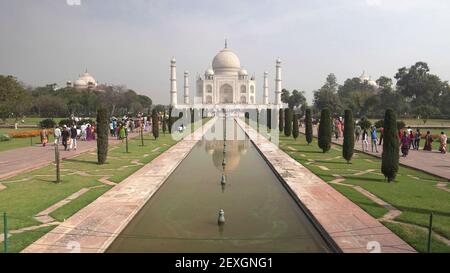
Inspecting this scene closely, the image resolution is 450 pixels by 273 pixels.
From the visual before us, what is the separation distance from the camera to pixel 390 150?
7277 millimetres

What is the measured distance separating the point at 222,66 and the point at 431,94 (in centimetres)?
3050

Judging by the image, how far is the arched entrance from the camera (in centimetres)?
6050

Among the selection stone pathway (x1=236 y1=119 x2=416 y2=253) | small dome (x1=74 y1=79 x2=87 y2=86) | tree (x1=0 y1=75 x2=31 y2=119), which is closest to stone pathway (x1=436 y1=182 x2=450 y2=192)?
stone pathway (x1=236 y1=119 x2=416 y2=253)

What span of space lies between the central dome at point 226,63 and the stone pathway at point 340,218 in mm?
52694

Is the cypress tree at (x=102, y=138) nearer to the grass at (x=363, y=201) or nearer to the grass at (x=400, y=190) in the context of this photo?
the grass at (x=400, y=190)

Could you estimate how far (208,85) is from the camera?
60.2 meters

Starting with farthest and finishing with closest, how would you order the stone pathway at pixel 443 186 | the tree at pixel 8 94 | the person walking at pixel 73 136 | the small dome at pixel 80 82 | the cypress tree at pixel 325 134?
1. the small dome at pixel 80 82
2. the tree at pixel 8 94
3. the person walking at pixel 73 136
4. the cypress tree at pixel 325 134
5. the stone pathway at pixel 443 186

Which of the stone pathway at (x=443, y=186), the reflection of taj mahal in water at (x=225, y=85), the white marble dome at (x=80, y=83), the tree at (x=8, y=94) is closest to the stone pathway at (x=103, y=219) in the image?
the stone pathway at (x=443, y=186)

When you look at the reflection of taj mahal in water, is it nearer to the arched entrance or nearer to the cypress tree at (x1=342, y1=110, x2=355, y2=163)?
the arched entrance

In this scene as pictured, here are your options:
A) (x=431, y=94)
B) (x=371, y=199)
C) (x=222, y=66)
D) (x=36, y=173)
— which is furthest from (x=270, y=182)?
(x=222, y=66)

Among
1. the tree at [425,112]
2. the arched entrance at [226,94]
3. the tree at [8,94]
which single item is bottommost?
the tree at [425,112]

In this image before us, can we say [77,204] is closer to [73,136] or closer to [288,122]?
[73,136]

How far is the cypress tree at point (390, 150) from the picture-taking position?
23.7 ft
